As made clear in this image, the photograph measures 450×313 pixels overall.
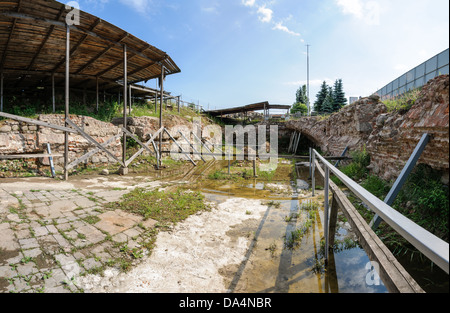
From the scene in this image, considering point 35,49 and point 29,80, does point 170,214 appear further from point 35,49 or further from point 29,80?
point 29,80

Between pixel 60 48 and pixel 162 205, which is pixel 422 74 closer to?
pixel 162 205

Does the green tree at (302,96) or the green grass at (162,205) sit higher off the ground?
the green tree at (302,96)

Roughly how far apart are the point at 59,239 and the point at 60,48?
9123 mm

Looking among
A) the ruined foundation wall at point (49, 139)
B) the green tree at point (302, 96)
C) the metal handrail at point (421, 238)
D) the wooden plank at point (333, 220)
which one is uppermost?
the green tree at point (302, 96)

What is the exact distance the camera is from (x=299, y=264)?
2.70m

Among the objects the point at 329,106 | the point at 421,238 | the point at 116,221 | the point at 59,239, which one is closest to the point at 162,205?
the point at 116,221

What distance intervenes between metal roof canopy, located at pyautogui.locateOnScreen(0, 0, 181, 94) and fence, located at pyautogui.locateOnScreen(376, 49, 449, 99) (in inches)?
513

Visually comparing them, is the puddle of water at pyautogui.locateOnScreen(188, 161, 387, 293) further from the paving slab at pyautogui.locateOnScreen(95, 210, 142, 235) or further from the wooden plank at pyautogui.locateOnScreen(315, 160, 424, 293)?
the paving slab at pyautogui.locateOnScreen(95, 210, 142, 235)

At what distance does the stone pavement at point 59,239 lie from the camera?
2170 millimetres

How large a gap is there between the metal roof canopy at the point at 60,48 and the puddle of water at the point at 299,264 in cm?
808

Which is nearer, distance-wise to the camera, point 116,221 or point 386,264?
point 386,264

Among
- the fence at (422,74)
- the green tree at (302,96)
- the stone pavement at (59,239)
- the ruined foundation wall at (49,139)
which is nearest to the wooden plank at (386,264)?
the stone pavement at (59,239)

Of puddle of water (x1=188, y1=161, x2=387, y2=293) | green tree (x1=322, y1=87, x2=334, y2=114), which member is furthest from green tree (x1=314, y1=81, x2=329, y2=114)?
puddle of water (x1=188, y1=161, x2=387, y2=293)

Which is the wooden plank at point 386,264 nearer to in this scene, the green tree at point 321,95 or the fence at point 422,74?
the fence at point 422,74
